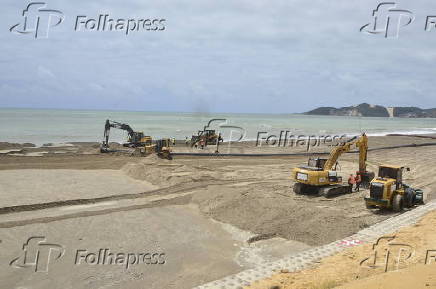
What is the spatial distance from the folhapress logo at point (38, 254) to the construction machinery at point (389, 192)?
1209cm

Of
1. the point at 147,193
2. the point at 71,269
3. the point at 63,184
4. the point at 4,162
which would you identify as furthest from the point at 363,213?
the point at 4,162

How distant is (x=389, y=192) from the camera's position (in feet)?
52.6

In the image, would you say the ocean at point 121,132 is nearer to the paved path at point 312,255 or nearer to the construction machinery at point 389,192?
the construction machinery at point 389,192

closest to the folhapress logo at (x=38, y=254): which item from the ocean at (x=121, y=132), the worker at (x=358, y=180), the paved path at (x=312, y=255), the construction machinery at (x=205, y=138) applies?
the paved path at (x=312, y=255)

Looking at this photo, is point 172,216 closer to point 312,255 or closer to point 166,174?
point 312,255

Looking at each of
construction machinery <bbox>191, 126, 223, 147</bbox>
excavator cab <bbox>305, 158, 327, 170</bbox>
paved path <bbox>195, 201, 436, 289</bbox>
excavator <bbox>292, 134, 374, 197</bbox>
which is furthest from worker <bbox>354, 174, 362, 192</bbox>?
construction machinery <bbox>191, 126, 223, 147</bbox>

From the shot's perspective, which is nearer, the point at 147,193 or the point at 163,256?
the point at 163,256

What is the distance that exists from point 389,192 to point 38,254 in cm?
1329

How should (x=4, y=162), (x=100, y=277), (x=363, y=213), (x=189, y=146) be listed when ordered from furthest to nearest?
(x=189, y=146) < (x=4, y=162) < (x=363, y=213) < (x=100, y=277)

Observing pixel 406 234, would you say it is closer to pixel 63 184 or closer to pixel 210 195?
pixel 210 195

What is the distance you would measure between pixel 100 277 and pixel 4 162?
2136 cm

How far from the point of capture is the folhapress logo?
1066 cm

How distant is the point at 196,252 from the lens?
12039 mm

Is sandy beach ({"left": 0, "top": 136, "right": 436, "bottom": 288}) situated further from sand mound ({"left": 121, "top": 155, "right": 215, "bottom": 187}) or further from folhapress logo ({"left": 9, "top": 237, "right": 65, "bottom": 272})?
folhapress logo ({"left": 9, "top": 237, "right": 65, "bottom": 272})
